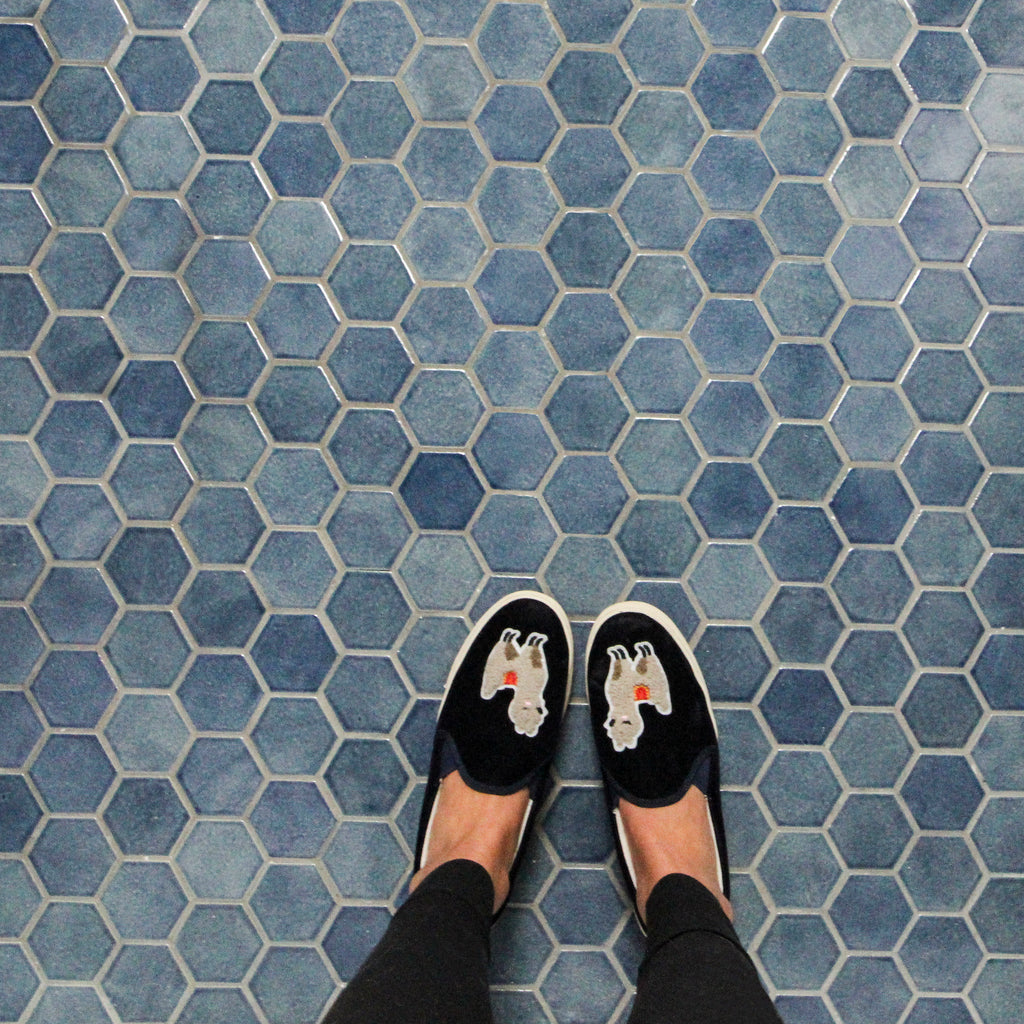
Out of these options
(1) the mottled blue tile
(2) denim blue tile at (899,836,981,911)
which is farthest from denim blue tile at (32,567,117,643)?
(2) denim blue tile at (899,836,981,911)

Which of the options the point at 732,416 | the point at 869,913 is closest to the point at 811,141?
the point at 732,416

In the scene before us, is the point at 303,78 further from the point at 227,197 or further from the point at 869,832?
the point at 869,832

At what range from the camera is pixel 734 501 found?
3.77 ft

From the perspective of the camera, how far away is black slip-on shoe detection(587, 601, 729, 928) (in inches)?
44.5

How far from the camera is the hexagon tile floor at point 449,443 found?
1.14 meters

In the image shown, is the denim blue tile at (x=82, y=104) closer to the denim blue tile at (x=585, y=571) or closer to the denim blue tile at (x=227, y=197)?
the denim blue tile at (x=227, y=197)

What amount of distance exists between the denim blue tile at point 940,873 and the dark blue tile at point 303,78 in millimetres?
1292

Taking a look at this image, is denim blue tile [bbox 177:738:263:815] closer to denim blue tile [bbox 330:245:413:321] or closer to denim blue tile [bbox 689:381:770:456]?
denim blue tile [bbox 330:245:413:321]

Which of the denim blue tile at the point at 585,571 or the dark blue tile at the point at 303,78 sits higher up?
the dark blue tile at the point at 303,78

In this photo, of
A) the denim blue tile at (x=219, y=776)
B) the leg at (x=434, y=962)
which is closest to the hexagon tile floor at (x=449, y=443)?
the denim blue tile at (x=219, y=776)

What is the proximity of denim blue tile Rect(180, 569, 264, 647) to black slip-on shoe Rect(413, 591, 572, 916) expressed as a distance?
286 mm

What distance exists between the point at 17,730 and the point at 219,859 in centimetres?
32

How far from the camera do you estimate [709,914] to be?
1.01 m

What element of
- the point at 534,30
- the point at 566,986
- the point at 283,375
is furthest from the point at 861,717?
the point at 534,30
